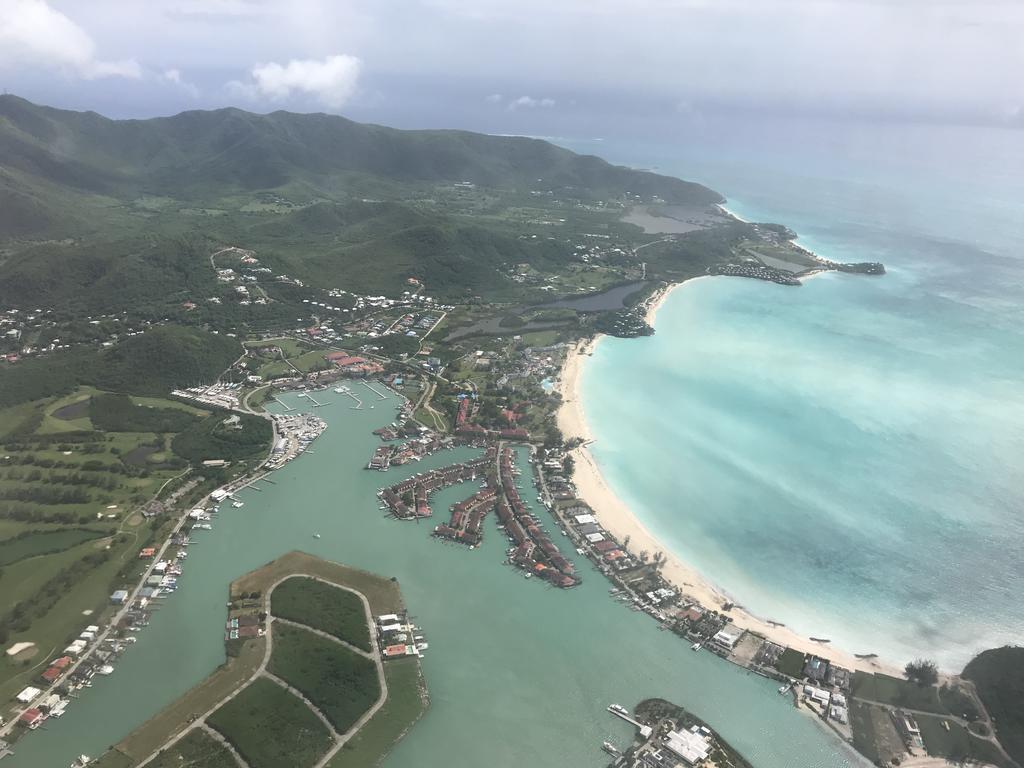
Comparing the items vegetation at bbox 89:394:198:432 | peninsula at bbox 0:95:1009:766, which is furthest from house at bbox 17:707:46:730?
vegetation at bbox 89:394:198:432

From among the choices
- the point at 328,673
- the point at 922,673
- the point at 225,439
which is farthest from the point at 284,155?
the point at 922,673

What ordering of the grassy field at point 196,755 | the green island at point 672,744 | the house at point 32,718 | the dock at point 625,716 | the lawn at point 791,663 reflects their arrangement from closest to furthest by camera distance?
the grassy field at point 196,755
the green island at point 672,744
the house at point 32,718
the dock at point 625,716
the lawn at point 791,663

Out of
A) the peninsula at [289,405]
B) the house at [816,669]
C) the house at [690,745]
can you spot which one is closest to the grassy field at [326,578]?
the peninsula at [289,405]

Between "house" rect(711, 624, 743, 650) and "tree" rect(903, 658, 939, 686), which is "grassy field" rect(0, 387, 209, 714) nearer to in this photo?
"house" rect(711, 624, 743, 650)

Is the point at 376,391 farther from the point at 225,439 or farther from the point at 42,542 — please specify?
the point at 42,542

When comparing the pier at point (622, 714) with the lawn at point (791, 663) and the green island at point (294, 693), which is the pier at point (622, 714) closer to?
the lawn at point (791, 663)

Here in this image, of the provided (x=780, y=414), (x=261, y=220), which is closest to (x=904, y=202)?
(x=780, y=414)

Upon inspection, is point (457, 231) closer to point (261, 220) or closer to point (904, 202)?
point (261, 220)
